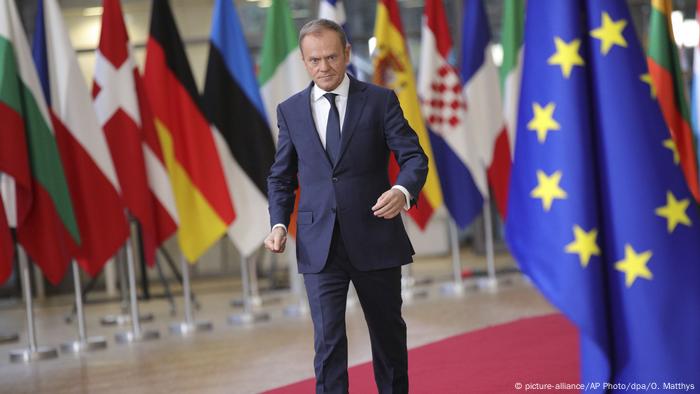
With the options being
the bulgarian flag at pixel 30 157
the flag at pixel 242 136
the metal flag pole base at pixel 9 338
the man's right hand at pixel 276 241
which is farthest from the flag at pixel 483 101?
the man's right hand at pixel 276 241

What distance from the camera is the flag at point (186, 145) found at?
809cm

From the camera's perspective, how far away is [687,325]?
2539mm

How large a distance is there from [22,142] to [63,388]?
6.00 feet

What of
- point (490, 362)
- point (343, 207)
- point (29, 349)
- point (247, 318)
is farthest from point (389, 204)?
point (247, 318)

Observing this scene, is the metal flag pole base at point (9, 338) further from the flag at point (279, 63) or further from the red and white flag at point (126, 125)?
the flag at point (279, 63)

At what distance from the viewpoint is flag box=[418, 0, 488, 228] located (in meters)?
9.45

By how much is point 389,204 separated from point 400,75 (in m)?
6.05

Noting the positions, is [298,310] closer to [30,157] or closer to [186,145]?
[186,145]

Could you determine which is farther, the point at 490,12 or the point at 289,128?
the point at 490,12

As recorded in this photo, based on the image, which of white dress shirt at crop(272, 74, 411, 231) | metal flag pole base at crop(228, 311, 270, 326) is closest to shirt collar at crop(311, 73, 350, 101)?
white dress shirt at crop(272, 74, 411, 231)

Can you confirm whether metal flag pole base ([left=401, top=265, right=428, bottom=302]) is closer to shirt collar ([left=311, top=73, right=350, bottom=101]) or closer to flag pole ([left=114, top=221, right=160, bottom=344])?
flag pole ([left=114, top=221, right=160, bottom=344])

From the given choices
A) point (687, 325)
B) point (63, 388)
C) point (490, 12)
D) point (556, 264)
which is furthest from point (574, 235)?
point (490, 12)

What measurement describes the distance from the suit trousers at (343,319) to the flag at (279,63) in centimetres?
509

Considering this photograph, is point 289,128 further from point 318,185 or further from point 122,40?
point 122,40
